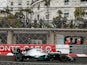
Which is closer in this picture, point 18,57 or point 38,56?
point 18,57

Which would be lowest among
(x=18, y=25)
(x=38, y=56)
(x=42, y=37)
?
(x=38, y=56)

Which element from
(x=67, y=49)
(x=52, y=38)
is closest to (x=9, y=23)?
(x=52, y=38)

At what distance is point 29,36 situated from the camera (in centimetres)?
1998

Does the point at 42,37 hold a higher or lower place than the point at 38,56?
higher

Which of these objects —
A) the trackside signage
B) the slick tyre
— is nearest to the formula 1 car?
the slick tyre

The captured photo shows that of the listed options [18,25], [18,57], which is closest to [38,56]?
[18,57]

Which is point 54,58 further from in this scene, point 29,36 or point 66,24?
point 66,24

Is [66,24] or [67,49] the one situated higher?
[66,24]

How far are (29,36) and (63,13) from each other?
37047mm

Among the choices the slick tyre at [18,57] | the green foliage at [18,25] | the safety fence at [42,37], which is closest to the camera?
the slick tyre at [18,57]

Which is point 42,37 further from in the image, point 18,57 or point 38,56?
point 18,57

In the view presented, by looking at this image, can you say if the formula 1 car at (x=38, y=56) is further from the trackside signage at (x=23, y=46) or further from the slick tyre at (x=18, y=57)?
the trackside signage at (x=23, y=46)

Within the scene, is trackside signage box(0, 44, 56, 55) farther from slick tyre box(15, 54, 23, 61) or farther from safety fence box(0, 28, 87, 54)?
slick tyre box(15, 54, 23, 61)

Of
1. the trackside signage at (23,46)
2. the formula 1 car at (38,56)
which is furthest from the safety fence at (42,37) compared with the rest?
the formula 1 car at (38,56)
